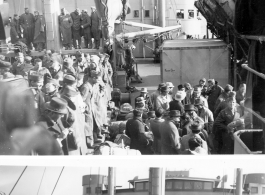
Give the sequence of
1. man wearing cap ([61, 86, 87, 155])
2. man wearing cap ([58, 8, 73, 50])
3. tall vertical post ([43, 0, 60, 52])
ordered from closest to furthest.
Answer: man wearing cap ([61, 86, 87, 155])
tall vertical post ([43, 0, 60, 52])
man wearing cap ([58, 8, 73, 50])

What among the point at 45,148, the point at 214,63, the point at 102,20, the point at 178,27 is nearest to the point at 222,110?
the point at 45,148

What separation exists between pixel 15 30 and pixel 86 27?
2037 mm

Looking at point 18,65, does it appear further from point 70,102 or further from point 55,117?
point 55,117

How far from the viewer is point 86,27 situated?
1400 centimetres

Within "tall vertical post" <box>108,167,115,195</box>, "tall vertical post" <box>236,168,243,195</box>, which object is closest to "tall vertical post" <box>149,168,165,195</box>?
"tall vertical post" <box>108,167,115,195</box>

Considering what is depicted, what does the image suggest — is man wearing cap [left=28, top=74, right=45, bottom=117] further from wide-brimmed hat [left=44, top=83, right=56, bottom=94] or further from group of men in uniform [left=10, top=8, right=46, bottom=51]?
group of men in uniform [left=10, top=8, right=46, bottom=51]

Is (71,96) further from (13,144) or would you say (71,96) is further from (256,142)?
(256,142)

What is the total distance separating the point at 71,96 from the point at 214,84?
307 centimetres

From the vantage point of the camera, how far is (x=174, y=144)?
15.0ft

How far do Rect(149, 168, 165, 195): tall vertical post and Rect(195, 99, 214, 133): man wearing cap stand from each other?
13.4ft

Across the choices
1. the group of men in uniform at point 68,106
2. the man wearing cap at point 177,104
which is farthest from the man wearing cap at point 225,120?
the group of men in uniform at point 68,106

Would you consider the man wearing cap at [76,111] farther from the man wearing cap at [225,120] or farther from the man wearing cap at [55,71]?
the man wearing cap at [225,120]

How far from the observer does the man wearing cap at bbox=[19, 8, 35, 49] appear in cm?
1276

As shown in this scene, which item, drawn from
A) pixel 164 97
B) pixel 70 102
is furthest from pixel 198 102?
pixel 70 102
